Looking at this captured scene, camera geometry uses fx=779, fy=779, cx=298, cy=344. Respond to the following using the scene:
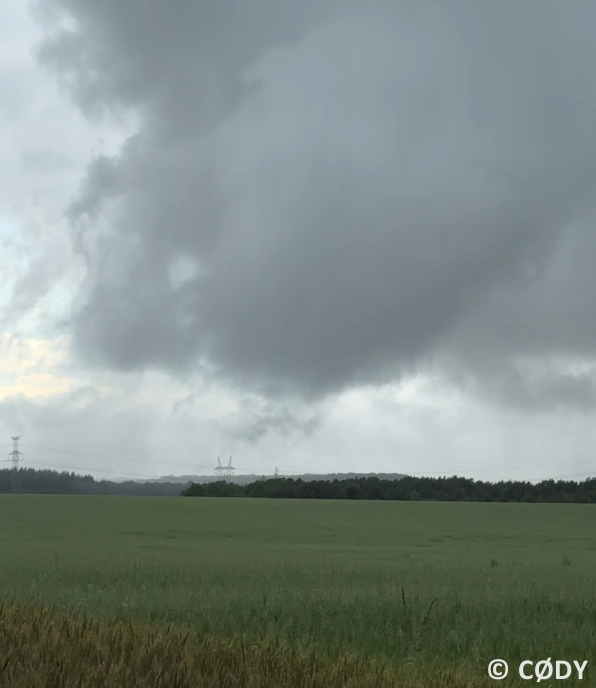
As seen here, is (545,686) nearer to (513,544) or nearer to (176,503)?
(513,544)

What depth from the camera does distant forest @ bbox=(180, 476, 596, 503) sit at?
298 ft

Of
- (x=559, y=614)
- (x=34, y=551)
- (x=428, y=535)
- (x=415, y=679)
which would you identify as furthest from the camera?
(x=428, y=535)

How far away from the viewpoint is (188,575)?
17234 millimetres

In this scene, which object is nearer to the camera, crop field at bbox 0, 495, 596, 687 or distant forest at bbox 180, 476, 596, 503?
crop field at bbox 0, 495, 596, 687

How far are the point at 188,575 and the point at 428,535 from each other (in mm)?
26282

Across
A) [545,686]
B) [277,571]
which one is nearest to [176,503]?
[277,571]

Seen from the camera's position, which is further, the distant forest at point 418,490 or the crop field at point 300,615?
the distant forest at point 418,490

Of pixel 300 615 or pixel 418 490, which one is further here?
pixel 418 490

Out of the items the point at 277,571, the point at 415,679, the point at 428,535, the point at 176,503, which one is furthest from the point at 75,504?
the point at 415,679

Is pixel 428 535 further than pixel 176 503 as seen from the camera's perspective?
No

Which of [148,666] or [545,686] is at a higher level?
[148,666]

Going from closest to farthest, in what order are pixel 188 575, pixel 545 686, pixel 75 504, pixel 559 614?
1. pixel 545 686
2. pixel 559 614
3. pixel 188 575
4. pixel 75 504

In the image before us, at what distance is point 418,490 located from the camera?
313ft

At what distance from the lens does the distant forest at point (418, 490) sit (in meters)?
90.9
